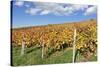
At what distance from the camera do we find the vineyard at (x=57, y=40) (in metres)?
2.17

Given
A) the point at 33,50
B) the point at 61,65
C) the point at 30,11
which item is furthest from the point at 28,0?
the point at 61,65

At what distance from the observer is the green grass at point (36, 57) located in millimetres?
2127

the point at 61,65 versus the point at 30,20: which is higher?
the point at 30,20

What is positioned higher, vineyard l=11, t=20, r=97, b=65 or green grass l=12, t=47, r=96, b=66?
vineyard l=11, t=20, r=97, b=65

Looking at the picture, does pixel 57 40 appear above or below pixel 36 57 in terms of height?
above

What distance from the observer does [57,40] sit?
7.51 feet

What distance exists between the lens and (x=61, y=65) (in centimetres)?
228

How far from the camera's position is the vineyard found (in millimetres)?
2166

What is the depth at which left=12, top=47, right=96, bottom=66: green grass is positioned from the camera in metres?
2.13

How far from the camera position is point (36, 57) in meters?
2.21

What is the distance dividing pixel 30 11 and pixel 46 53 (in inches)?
19.8

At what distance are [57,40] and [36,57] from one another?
1.02 feet

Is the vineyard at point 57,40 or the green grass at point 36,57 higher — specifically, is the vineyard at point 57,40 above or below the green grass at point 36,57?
above
